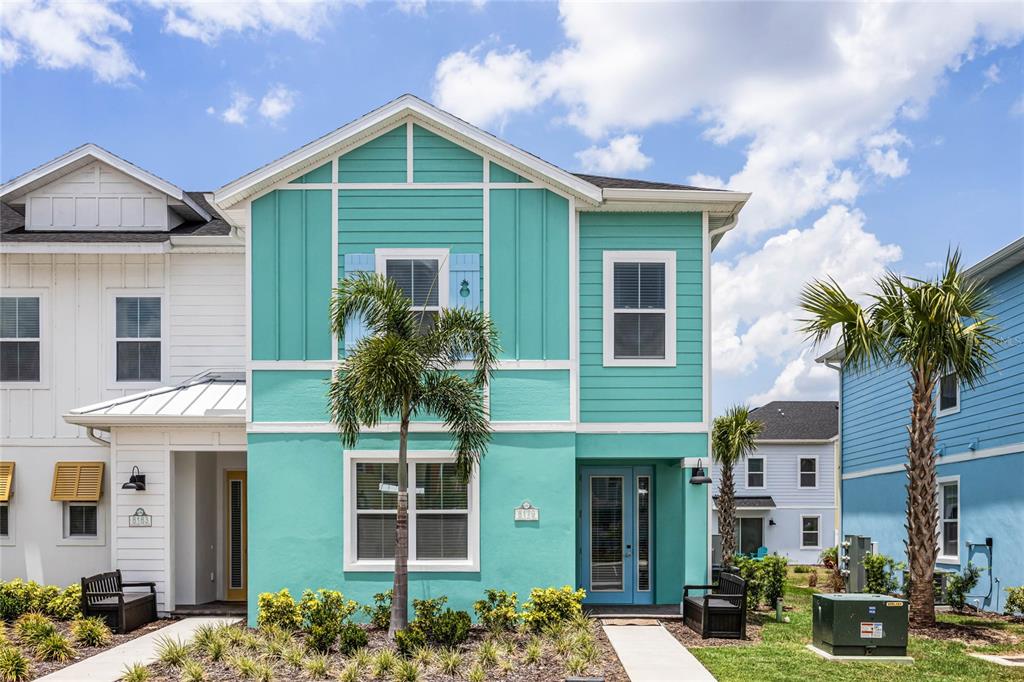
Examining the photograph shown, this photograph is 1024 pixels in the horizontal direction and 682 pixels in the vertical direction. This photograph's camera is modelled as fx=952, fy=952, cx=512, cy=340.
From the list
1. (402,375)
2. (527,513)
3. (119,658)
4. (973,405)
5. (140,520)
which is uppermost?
(402,375)

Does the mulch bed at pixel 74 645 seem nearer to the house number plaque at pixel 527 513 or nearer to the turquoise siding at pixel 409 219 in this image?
the house number plaque at pixel 527 513

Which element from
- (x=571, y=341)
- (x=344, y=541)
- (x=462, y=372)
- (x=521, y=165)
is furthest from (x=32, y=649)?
(x=521, y=165)

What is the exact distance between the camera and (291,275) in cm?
1353

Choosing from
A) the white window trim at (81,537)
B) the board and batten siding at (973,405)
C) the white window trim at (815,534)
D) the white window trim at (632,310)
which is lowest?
the white window trim at (815,534)

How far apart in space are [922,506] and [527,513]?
5.88 metres

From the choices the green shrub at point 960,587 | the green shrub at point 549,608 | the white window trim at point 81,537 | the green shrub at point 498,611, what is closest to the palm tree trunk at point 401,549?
the green shrub at point 498,611

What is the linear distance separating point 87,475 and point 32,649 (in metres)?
4.17

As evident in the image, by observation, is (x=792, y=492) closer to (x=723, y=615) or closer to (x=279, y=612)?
(x=723, y=615)

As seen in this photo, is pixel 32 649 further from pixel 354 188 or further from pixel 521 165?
pixel 521 165

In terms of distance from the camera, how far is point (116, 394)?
15797mm

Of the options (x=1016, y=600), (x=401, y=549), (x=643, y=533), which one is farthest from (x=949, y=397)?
(x=401, y=549)

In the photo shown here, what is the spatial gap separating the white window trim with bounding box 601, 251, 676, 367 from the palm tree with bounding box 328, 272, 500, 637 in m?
2.15

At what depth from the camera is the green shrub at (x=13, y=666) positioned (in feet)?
34.0

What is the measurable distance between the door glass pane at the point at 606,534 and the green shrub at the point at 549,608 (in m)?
2.45
